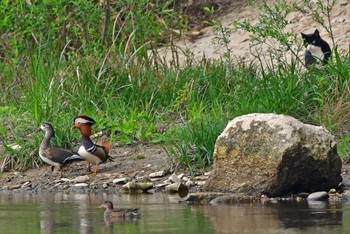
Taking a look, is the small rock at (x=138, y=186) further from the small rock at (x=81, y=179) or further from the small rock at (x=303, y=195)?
the small rock at (x=303, y=195)

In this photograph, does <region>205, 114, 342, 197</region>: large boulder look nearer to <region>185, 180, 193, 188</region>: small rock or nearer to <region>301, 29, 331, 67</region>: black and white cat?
<region>185, 180, 193, 188</region>: small rock

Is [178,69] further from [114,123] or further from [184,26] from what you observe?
[184,26]

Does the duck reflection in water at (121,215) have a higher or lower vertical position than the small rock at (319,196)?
higher

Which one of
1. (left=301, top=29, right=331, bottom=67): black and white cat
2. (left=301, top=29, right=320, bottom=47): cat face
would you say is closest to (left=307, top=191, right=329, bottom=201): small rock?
(left=301, top=29, right=331, bottom=67): black and white cat

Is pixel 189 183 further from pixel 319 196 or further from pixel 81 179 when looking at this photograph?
pixel 319 196

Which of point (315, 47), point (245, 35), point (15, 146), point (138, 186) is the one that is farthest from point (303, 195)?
point (245, 35)

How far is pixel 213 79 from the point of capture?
54.1ft

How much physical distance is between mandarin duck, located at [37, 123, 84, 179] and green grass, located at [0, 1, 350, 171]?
0.27 metres

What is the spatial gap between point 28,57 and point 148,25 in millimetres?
1991

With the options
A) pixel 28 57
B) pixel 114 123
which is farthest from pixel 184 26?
pixel 114 123

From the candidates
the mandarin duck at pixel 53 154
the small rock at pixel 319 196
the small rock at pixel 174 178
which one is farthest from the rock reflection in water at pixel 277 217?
the mandarin duck at pixel 53 154

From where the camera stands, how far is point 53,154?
1424 centimetres

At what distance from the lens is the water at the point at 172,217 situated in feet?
33.0

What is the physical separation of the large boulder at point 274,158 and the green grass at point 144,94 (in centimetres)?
133
